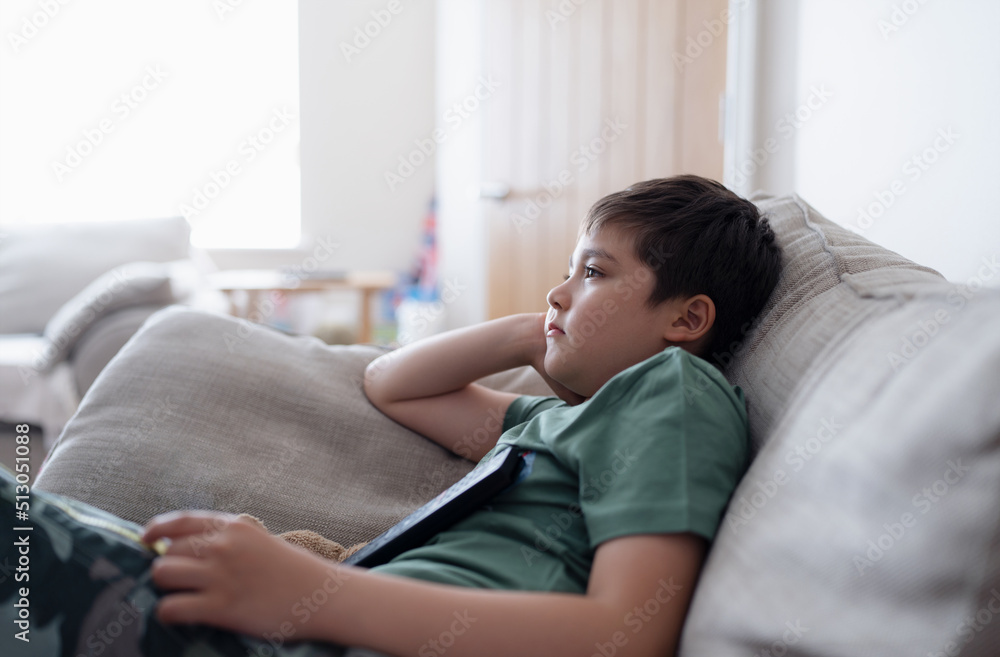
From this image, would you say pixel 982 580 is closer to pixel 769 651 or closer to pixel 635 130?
pixel 769 651

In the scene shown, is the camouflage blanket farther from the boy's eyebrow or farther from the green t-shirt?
the boy's eyebrow

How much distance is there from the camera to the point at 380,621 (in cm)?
58

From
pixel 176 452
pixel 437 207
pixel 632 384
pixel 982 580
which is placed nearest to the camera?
pixel 982 580

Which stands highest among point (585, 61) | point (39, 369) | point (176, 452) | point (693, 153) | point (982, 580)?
point (585, 61)

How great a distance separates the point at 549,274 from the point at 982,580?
233 centimetres

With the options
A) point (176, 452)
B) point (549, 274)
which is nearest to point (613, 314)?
point (176, 452)

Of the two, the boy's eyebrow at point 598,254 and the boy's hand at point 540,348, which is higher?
the boy's eyebrow at point 598,254

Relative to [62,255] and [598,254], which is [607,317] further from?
[62,255]

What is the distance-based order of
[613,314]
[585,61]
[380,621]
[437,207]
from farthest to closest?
[437,207], [585,61], [613,314], [380,621]

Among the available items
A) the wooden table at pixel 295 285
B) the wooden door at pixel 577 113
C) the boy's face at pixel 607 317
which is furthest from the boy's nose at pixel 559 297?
the wooden table at pixel 295 285

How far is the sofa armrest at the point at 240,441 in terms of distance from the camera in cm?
98

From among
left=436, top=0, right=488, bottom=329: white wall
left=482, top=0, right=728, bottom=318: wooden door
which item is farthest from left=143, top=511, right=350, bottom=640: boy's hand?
left=436, top=0, right=488, bottom=329: white wall

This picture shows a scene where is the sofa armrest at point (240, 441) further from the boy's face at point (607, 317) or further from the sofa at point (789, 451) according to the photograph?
the boy's face at point (607, 317)

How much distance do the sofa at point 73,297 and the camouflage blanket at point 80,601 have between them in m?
1.89
